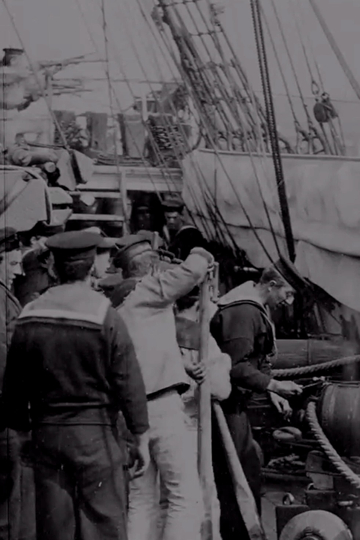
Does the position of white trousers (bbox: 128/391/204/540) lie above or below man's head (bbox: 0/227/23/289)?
below

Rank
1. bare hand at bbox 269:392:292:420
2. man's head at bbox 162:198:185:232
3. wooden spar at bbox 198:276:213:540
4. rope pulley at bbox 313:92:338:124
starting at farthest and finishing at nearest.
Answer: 1. man's head at bbox 162:198:185:232
2. rope pulley at bbox 313:92:338:124
3. bare hand at bbox 269:392:292:420
4. wooden spar at bbox 198:276:213:540

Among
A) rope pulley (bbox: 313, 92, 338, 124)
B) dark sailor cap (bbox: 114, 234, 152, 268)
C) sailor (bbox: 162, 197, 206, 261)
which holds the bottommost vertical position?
dark sailor cap (bbox: 114, 234, 152, 268)

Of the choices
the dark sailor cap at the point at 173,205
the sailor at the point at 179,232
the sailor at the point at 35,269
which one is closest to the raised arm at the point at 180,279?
the sailor at the point at 35,269

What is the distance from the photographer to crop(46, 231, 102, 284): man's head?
3939 millimetres

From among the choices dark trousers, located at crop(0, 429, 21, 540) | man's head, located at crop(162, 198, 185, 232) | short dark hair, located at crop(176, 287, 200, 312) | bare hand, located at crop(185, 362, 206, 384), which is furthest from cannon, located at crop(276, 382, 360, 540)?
man's head, located at crop(162, 198, 185, 232)

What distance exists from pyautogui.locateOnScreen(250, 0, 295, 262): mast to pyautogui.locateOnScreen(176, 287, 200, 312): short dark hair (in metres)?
2.09

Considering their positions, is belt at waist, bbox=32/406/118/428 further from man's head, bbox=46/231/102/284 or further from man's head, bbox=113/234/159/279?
man's head, bbox=113/234/159/279

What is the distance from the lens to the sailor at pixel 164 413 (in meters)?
4.50

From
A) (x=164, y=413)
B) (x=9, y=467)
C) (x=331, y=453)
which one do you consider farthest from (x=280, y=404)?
(x=9, y=467)

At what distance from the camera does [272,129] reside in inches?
285

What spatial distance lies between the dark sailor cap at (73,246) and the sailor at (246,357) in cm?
164

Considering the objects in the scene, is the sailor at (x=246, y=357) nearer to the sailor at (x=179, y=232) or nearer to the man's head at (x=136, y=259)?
the man's head at (x=136, y=259)

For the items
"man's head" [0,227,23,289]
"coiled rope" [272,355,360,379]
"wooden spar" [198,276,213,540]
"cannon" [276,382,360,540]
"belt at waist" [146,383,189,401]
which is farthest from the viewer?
"coiled rope" [272,355,360,379]

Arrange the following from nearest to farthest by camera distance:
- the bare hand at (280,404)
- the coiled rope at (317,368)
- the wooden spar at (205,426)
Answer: the wooden spar at (205,426) → the bare hand at (280,404) → the coiled rope at (317,368)
